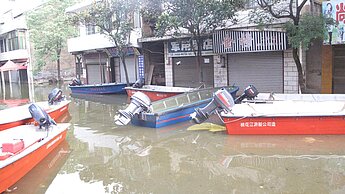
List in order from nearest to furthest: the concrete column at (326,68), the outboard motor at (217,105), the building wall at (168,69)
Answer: the outboard motor at (217,105), the concrete column at (326,68), the building wall at (168,69)

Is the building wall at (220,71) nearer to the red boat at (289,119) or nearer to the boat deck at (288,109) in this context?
the boat deck at (288,109)

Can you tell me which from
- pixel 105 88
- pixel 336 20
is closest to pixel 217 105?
pixel 336 20

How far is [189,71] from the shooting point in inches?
723

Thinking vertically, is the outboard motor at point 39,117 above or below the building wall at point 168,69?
below

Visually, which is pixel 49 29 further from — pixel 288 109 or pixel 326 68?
pixel 288 109

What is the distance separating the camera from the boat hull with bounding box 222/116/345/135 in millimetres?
8719

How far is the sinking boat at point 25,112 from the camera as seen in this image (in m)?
10.3

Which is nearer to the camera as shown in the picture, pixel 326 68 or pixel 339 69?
pixel 339 69

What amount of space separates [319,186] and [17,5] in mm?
39432

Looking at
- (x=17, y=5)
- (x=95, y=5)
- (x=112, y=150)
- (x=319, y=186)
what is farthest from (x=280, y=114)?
(x=17, y=5)

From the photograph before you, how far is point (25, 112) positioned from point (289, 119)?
865 cm

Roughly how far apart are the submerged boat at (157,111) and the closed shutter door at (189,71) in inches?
194

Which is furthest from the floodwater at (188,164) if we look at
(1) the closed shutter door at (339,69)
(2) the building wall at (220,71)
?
(2) the building wall at (220,71)

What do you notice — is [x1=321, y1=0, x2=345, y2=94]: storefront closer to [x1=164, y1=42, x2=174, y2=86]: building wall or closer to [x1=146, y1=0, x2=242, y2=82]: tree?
[x1=146, y1=0, x2=242, y2=82]: tree
